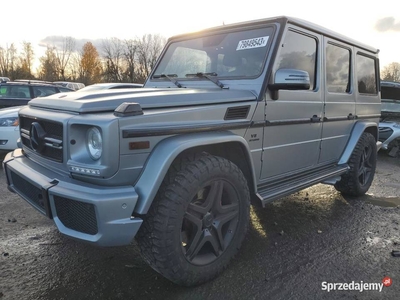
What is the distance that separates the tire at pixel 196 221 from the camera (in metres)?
2.13

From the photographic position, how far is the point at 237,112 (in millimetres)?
2666

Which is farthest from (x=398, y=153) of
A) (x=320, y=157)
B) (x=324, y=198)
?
(x=320, y=157)

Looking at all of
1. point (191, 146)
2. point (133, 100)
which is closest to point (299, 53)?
point (191, 146)

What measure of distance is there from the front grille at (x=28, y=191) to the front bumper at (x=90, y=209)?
0.02 m

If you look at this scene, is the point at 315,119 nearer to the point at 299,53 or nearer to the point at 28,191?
the point at 299,53

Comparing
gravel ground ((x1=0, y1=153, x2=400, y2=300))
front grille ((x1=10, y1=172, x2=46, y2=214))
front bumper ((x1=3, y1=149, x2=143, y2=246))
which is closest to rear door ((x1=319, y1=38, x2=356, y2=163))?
gravel ground ((x1=0, y1=153, x2=400, y2=300))

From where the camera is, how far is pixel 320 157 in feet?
12.7

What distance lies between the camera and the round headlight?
6.64 ft

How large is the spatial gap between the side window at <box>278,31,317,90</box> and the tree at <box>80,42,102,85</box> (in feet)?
198

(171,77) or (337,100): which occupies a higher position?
(171,77)

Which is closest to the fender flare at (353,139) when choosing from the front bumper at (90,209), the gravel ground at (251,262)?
the gravel ground at (251,262)

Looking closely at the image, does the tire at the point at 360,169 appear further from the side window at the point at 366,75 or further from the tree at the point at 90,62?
the tree at the point at 90,62

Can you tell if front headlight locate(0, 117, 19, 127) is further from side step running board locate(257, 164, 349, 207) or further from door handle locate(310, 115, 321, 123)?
door handle locate(310, 115, 321, 123)

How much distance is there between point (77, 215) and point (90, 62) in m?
67.7
